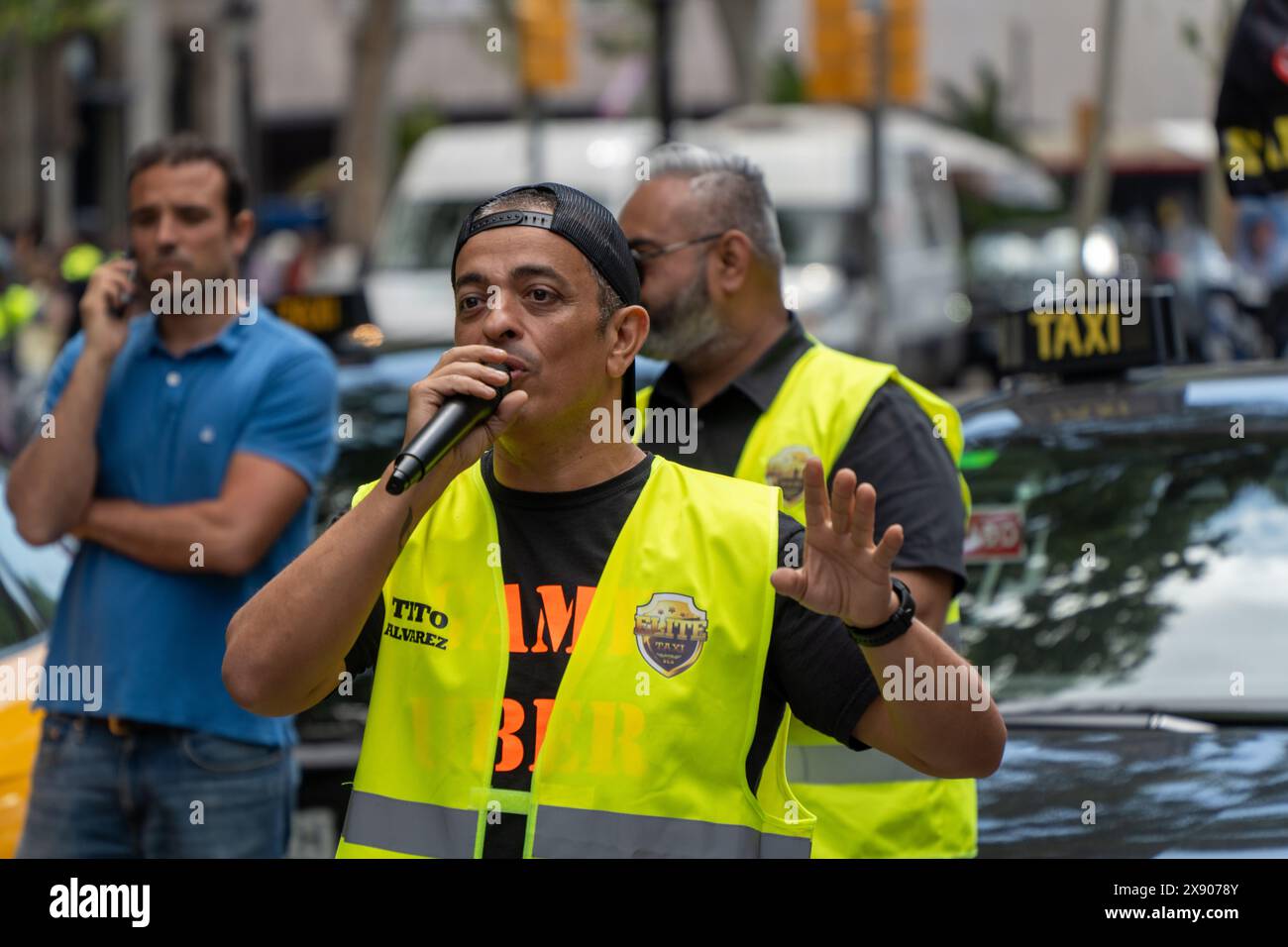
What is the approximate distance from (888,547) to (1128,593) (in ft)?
7.58

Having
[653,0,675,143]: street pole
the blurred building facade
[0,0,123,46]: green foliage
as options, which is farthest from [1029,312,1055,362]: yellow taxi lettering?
the blurred building facade

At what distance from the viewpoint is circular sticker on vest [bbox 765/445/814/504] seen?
3779 millimetres

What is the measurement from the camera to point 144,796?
13.7 ft

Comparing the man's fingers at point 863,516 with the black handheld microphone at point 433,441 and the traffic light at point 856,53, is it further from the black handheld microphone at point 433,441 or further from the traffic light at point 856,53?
Answer: the traffic light at point 856,53

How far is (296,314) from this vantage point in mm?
7531

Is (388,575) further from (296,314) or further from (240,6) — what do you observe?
(240,6)

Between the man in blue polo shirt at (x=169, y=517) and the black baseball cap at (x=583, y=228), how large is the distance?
5.29ft

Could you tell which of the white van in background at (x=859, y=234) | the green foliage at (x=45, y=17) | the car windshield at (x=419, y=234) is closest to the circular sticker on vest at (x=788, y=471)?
the white van in background at (x=859, y=234)

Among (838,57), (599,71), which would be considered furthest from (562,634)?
(599,71)

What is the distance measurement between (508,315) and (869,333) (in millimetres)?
14805

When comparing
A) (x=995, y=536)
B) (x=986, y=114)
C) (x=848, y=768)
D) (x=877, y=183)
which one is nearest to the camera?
(x=848, y=768)

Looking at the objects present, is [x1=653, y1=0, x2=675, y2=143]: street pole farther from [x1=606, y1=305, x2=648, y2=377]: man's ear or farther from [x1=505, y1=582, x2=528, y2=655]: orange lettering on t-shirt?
[x1=505, y1=582, x2=528, y2=655]: orange lettering on t-shirt

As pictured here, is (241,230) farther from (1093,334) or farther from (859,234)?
(859,234)

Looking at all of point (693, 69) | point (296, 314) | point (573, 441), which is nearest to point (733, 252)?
point (573, 441)
